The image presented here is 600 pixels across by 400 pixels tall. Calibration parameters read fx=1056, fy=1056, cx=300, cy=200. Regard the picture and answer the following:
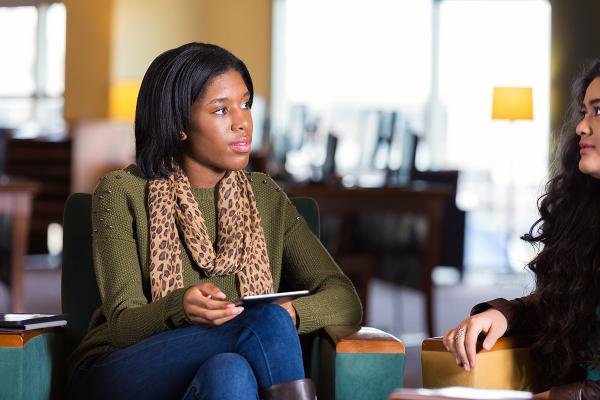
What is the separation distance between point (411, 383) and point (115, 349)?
2.40 m

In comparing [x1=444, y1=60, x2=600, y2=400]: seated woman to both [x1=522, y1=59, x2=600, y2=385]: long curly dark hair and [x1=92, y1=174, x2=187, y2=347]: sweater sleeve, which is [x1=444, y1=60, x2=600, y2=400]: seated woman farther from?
[x1=92, y1=174, x2=187, y2=347]: sweater sleeve

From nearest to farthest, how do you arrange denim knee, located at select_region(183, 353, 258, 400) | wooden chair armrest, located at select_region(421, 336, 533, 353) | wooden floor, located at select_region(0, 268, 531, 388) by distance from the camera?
denim knee, located at select_region(183, 353, 258, 400) → wooden chair armrest, located at select_region(421, 336, 533, 353) → wooden floor, located at select_region(0, 268, 531, 388)

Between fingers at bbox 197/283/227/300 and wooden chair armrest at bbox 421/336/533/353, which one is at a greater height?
fingers at bbox 197/283/227/300

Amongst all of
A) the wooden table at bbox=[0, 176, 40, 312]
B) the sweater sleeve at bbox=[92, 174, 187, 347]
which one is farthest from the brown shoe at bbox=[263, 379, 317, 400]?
the wooden table at bbox=[0, 176, 40, 312]

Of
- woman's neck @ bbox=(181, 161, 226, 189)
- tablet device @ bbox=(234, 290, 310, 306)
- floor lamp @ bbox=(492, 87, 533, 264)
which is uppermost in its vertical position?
floor lamp @ bbox=(492, 87, 533, 264)

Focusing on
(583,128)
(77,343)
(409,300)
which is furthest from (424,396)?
(409,300)

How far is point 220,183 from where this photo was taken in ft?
8.30

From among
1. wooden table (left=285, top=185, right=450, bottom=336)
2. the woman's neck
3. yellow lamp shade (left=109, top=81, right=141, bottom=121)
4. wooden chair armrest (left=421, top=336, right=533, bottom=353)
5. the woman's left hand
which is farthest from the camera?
yellow lamp shade (left=109, top=81, right=141, bottom=121)

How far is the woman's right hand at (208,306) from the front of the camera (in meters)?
2.09

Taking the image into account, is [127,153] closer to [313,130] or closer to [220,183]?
[313,130]

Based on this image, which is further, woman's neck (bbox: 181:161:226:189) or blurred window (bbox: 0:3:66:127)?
blurred window (bbox: 0:3:66:127)

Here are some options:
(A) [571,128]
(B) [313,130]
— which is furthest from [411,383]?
(B) [313,130]

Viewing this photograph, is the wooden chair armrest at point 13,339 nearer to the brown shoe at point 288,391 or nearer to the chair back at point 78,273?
the chair back at point 78,273

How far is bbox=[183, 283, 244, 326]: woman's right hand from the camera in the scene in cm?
209
